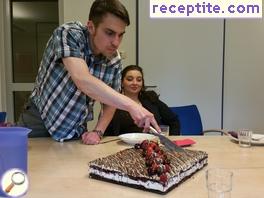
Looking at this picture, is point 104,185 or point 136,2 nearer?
point 104,185

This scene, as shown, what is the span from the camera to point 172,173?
37.8 inches

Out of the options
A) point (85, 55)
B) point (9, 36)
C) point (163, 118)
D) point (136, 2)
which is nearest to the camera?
point (85, 55)

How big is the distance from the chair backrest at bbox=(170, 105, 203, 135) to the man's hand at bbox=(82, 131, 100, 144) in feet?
4.19

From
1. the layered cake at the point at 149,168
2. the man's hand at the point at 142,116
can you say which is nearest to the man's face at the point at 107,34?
the man's hand at the point at 142,116

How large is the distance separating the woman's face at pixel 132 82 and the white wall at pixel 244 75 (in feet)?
3.68

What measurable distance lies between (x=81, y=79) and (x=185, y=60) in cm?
217

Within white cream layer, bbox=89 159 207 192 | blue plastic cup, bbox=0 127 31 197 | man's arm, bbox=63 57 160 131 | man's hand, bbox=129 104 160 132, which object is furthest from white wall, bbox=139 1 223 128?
blue plastic cup, bbox=0 127 31 197

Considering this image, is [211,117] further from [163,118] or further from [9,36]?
[9,36]

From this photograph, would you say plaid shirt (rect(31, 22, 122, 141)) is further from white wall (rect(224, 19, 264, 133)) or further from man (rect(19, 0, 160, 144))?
white wall (rect(224, 19, 264, 133))

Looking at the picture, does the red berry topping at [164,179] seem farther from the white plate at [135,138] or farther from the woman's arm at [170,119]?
the woman's arm at [170,119]

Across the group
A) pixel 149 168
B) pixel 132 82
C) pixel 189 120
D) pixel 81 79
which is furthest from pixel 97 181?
pixel 189 120

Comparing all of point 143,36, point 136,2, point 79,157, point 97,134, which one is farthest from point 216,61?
point 79,157

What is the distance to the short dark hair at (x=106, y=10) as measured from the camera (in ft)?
4.49

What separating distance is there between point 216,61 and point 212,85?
0.79 ft
